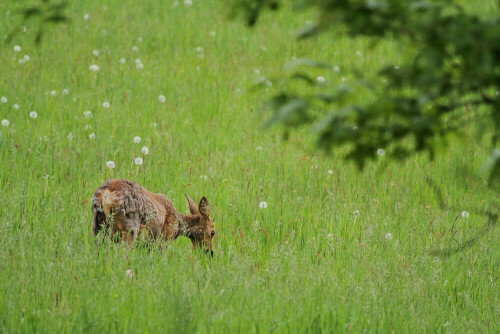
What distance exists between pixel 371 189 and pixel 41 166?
148 inches

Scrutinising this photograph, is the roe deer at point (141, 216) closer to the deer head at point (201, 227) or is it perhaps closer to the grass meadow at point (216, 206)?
the deer head at point (201, 227)

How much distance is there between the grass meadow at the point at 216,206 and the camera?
196 inches

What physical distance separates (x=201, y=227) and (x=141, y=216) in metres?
0.69

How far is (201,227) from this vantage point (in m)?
6.18

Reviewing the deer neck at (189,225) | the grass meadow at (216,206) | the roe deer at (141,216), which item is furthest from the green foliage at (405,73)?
the deer neck at (189,225)

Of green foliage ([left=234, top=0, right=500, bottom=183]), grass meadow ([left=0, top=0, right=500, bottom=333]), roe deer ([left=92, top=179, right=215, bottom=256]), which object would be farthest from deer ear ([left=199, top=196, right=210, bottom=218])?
green foliage ([left=234, top=0, right=500, bottom=183])

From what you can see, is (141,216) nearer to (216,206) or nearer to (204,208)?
(204,208)

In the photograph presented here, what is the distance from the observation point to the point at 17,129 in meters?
8.16

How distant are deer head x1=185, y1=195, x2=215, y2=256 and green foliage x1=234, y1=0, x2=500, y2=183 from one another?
3243 mm

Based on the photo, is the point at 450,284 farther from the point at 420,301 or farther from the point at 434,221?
the point at 434,221

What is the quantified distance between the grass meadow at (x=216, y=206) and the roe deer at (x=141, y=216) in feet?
0.57

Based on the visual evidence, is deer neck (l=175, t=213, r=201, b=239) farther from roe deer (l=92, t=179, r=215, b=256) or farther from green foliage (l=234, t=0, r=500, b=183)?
green foliage (l=234, t=0, r=500, b=183)

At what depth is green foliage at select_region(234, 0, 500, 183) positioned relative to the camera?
2758 millimetres

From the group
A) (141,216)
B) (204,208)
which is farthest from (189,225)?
(141,216)
